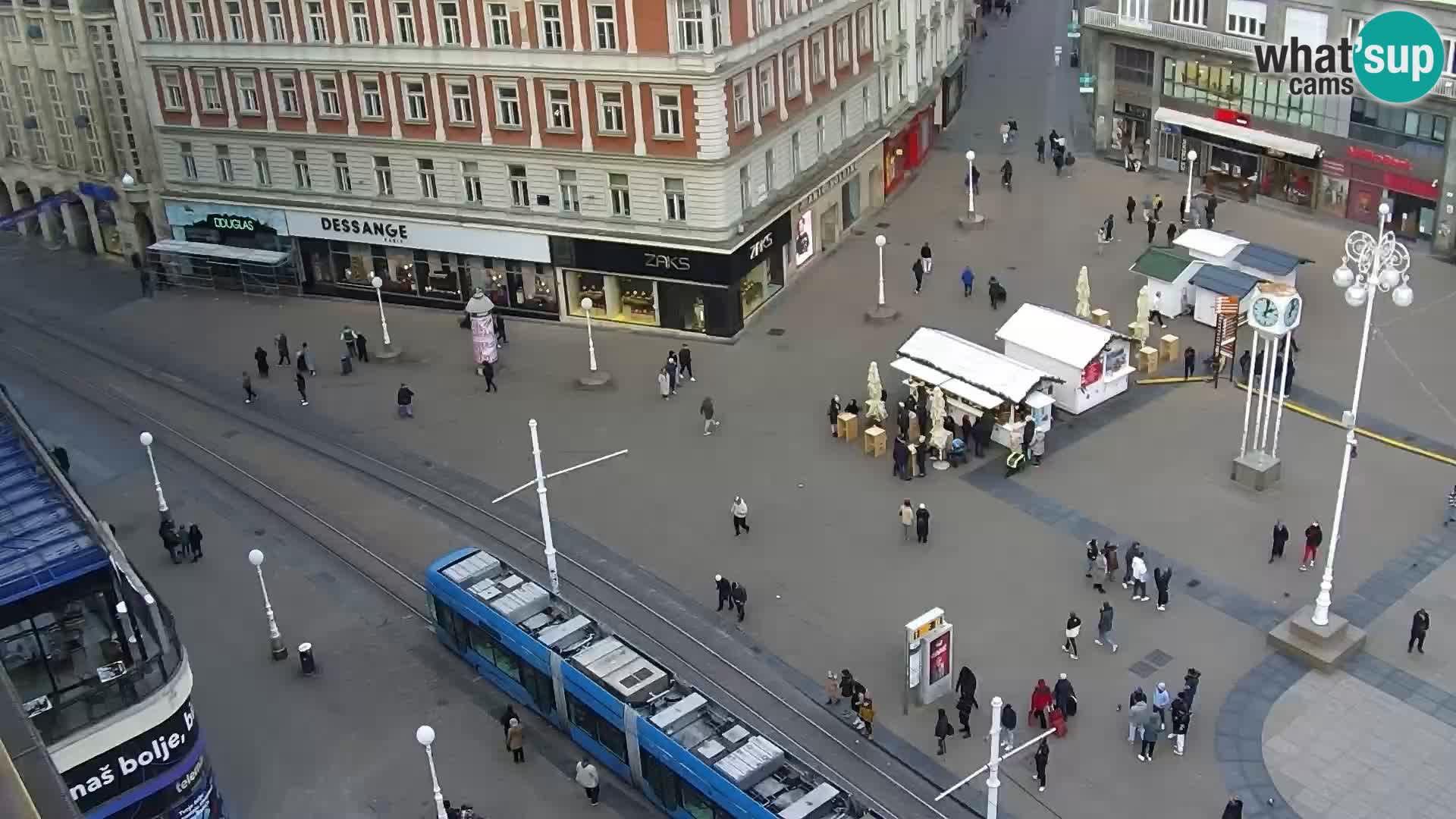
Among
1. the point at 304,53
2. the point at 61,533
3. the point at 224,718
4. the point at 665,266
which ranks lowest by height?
the point at 224,718

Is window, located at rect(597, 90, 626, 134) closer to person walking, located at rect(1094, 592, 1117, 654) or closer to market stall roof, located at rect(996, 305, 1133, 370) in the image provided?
market stall roof, located at rect(996, 305, 1133, 370)

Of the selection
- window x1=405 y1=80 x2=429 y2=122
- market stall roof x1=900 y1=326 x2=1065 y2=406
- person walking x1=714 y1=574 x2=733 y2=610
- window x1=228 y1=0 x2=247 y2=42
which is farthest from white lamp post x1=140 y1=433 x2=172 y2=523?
market stall roof x1=900 y1=326 x2=1065 y2=406

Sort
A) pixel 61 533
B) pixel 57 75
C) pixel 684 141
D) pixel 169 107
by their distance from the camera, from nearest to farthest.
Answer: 1. pixel 61 533
2. pixel 684 141
3. pixel 169 107
4. pixel 57 75

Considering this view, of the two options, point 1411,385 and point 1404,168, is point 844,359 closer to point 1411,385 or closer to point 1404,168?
point 1411,385

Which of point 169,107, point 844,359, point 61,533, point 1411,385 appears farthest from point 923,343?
point 169,107

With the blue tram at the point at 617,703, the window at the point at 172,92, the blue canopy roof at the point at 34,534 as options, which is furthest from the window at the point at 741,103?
Answer: the blue canopy roof at the point at 34,534

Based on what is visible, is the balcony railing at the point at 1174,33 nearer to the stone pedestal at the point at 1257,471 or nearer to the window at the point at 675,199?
the window at the point at 675,199
